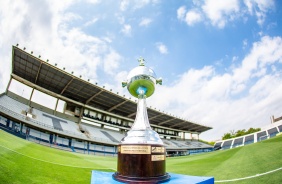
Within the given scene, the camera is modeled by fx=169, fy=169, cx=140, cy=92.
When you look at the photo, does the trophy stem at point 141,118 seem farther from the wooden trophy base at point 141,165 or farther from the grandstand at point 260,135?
the grandstand at point 260,135

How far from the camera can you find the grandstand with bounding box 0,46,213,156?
67.9ft

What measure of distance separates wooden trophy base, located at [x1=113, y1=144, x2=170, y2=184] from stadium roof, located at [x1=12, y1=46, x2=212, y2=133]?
21873 millimetres

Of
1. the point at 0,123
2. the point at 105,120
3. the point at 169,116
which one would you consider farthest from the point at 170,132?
the point at 0,123

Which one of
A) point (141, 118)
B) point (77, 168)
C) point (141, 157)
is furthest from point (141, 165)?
point (77, 168)

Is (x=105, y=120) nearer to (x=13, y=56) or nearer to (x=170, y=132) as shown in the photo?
(x=13, y=56)

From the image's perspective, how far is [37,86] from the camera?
24.9 meters

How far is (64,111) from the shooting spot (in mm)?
28859

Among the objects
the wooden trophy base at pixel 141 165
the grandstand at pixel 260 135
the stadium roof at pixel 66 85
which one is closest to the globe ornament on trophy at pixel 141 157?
the wooden trophy base at pixel 141 165

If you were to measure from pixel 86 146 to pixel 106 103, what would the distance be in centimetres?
797

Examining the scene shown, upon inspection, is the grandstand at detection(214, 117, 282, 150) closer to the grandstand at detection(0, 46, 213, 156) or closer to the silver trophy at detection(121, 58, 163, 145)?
the grandstand at detection(0, 46, 213, 156)

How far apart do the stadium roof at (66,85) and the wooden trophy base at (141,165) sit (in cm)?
2187

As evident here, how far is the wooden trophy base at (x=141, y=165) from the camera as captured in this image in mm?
2871

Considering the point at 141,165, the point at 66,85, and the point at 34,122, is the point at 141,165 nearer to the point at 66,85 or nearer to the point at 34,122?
the point at 34,122

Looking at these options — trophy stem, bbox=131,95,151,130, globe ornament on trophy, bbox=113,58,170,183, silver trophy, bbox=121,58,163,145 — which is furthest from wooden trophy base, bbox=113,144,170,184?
trophy stem, bbox=131,95,151,130
